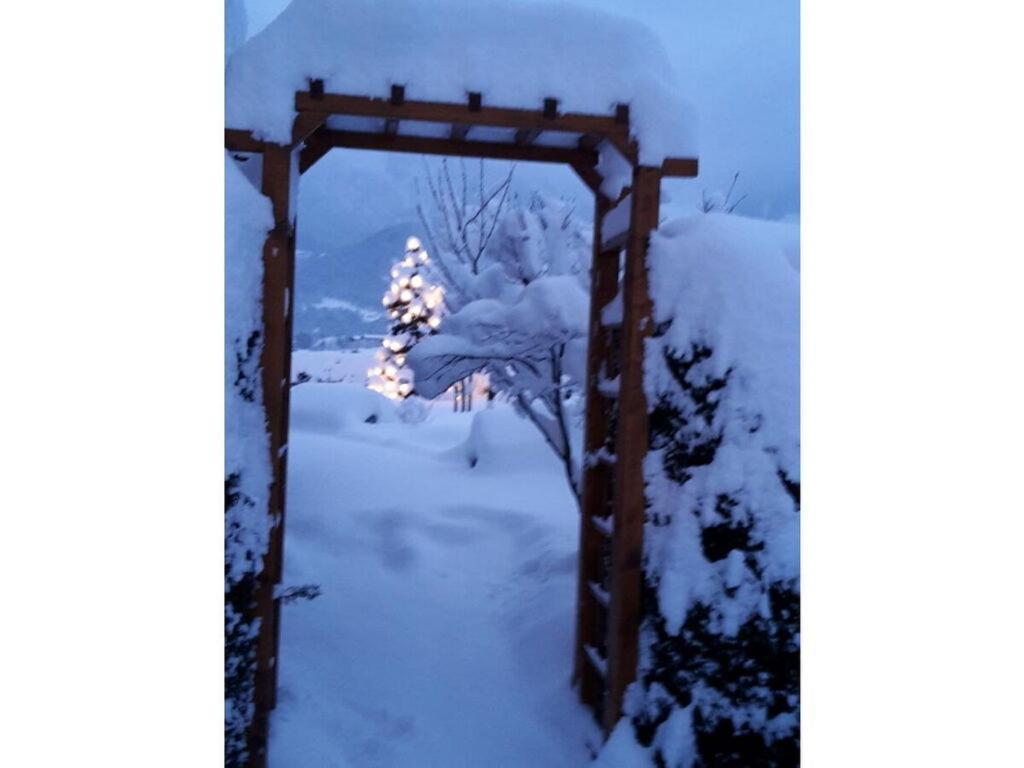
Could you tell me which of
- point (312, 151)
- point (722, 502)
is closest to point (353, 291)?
point (312, 151)

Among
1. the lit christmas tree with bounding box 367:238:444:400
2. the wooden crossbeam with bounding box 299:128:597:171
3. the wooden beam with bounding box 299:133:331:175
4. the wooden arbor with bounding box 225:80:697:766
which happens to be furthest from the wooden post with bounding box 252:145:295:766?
the lit christmas tree with bounding box 367:238:444:400

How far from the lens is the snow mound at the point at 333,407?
10180mm

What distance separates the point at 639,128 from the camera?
2.98m

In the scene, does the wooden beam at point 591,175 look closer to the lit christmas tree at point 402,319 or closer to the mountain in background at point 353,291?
the mountain in background at point 353,291

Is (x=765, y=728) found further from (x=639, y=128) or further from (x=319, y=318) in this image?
(x=319, y=318)

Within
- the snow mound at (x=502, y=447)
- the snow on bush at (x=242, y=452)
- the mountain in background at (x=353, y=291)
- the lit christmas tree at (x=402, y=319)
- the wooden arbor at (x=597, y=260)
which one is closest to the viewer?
the snow on bush at (x=242, y=452)

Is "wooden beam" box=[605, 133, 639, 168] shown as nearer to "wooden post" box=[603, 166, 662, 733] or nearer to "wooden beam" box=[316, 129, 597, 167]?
"wooden post" box=[603, 166, 662, 733]

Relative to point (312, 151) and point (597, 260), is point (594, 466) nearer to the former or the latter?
point (597, 260)

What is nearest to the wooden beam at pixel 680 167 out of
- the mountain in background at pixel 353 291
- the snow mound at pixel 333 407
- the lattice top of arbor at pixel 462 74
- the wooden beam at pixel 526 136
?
the lattice top of arbor at pixel 462 74

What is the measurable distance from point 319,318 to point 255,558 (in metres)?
12.8

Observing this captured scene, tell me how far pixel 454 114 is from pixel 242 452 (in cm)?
151

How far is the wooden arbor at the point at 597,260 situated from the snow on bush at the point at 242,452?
0.09 metres

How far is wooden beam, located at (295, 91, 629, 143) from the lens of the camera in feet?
9.29
